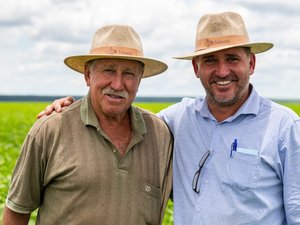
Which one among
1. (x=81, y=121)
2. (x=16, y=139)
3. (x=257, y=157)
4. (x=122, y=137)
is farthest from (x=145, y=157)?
(x=16, y=139)

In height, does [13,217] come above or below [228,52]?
below

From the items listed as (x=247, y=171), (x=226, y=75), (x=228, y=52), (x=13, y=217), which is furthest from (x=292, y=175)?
(x=13, y=217)

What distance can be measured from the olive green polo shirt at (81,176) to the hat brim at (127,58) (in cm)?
26

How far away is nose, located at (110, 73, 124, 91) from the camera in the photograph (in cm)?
334

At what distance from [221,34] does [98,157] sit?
1.03 meters

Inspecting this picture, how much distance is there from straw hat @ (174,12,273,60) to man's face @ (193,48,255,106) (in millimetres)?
56

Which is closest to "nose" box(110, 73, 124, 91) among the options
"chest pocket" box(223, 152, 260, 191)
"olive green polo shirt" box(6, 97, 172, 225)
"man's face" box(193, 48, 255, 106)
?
"olive green polo shirt" box(6, 97, 172, 225)

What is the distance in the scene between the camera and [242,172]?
3.32m

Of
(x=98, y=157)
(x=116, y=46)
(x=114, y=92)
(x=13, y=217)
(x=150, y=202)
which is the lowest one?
(x=13, y=217)

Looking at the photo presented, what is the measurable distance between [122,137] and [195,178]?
0.49 metres

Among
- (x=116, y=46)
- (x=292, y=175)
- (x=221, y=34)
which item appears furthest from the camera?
(x=221, y=34)

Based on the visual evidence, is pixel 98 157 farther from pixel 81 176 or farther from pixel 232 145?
pixel 232 145

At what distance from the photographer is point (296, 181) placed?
10.6 feet

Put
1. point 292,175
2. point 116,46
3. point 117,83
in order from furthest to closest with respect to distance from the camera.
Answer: point 116,46, point 117,83, point 292,175
